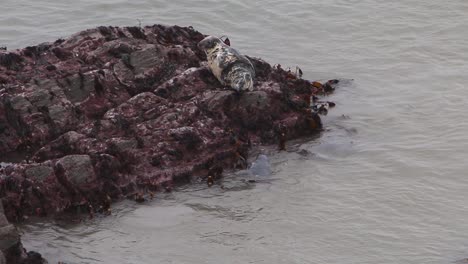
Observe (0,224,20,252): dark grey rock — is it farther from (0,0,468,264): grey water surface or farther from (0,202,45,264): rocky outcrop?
(0,0,468,264): grey water surface

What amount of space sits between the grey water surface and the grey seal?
128 centimetres

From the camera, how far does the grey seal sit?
1334 centimetres

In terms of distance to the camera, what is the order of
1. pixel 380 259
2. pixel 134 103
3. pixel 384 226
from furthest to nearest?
pixel 134 103
pixel 384 226
pixel 380 259

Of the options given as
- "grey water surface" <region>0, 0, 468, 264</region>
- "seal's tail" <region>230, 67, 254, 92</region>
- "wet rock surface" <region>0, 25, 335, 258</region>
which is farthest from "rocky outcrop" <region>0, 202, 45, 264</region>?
"seal's tail" <region>230, 67, 254, 92</region>

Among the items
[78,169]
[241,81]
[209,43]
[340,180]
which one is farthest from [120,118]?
[340,180]

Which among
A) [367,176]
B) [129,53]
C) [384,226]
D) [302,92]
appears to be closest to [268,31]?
[302,92]

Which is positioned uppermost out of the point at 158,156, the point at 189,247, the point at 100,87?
the point at 100,87

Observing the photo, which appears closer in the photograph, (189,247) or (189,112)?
(189,247)

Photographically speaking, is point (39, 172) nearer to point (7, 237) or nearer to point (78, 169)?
point (78, 169)

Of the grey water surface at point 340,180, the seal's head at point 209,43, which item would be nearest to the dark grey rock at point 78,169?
the grey water surface at point 340,180

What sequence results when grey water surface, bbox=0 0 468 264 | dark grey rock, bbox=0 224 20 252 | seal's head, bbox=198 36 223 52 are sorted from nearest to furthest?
1. dark grey rock, bbox=0 224 20 252
2. grey water surface, bbox=0 0 468 264
3. seal's head, bbox=198 36 223 52

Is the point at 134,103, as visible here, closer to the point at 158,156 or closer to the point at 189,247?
the point at 158,156

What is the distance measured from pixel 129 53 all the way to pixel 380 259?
5.61m

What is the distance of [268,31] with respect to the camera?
63.9ft
